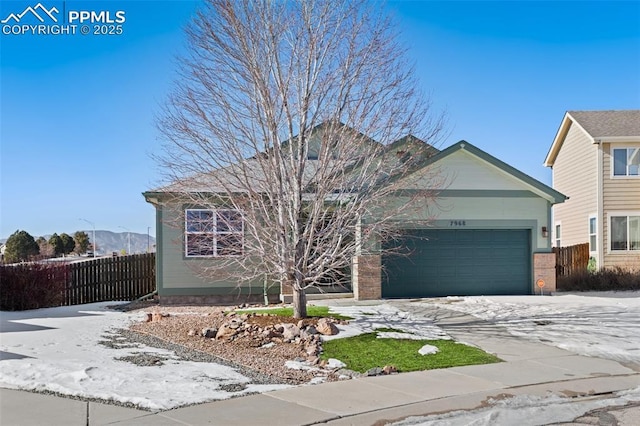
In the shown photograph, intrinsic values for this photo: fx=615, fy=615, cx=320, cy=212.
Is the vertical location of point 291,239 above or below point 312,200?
below

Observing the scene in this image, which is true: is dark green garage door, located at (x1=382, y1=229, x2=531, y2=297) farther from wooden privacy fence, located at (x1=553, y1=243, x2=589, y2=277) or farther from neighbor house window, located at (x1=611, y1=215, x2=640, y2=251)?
neighbor house window, located at (x1=611, y1=215, x2=640, y2=251)

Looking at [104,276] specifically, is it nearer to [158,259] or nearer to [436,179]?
[158,259]

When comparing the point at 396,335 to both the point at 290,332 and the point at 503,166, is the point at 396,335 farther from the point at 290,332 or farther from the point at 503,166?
the point at 503,166

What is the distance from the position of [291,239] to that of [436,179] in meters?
7.51

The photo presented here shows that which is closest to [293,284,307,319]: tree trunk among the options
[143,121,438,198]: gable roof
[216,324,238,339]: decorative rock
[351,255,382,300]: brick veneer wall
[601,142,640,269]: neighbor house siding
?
[216,324,238,339]: decorative rock

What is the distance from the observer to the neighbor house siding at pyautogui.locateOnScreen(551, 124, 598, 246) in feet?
85.1

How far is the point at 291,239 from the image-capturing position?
42.2 ft

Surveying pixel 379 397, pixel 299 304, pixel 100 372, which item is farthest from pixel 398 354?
pixel 100 372

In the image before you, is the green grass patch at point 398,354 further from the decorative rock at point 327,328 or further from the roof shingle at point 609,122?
the roof shingle at point 609,122

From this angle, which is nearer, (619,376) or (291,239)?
(619,376)

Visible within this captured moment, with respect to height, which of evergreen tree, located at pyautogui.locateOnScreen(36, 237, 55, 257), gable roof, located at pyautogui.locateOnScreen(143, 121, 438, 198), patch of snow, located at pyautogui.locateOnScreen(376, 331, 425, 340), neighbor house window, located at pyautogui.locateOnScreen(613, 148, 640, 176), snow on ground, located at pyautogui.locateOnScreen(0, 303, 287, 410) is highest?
neighbor house window, located at pyautogui.locateOnScreen(613, 148, 640, 176)

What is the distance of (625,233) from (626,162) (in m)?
2.90

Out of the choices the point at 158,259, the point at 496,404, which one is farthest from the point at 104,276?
the point at 496,404

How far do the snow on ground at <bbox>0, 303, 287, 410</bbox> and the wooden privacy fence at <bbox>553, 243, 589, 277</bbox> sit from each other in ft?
58.3
